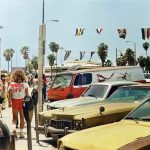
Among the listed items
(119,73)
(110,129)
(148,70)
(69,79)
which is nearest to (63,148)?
(110,129)

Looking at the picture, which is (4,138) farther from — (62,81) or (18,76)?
(62,81)

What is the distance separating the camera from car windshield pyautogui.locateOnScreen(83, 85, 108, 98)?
13.3m

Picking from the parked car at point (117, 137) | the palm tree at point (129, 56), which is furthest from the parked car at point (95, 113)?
the palm tree at point (129, 56)

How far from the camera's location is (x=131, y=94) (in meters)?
11.4

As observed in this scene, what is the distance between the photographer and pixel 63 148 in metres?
6.25

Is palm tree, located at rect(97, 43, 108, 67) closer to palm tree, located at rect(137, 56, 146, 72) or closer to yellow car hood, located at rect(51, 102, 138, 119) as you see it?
palm tree, located at rect(137, 56, 146, 72)

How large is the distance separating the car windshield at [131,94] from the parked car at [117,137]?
13.3ft

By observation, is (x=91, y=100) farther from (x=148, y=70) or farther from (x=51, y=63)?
(x=51, y=63)

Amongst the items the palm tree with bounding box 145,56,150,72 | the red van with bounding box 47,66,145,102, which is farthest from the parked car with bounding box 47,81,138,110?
the palm tree with bounding box 145,56,150,72

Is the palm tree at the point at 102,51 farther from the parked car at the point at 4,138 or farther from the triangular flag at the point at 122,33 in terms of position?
the parked car at the point at 4,138

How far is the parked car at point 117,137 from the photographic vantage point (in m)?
5.54

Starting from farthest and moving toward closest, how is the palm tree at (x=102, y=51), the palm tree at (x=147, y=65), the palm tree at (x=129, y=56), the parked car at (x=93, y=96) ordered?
the palm tree at (x=102, y=51) → the palm tree at (x=129, y=56) → the palm tree at (x=147, y=65) → the parked car at (x=93, y=96)

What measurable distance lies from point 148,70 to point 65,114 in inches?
3119

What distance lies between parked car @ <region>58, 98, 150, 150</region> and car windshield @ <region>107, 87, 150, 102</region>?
13.3 ft
